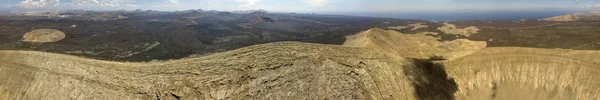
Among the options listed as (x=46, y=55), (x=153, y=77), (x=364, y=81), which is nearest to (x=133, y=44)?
(x=46, y=55)

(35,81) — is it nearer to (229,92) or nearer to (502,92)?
(229,92)

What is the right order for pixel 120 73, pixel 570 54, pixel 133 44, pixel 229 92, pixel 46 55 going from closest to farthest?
pixel 229 92 < pixel 120 73 < pixel 46 55 < pixel 570 54 < pixel 133 44

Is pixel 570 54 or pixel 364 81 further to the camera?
pixel 570 54

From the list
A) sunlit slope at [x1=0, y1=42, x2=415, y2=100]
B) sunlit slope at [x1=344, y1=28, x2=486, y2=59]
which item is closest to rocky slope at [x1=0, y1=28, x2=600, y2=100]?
sunlit slope at [x1=0, y1=42, x2=415, y2=100]

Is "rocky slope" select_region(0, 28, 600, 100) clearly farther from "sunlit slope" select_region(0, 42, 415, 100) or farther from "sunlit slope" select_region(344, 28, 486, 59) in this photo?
"sunlit slope" select_region(344, 28, 486, 59)

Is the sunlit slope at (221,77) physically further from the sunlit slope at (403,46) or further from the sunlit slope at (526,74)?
the sunlit slope at (403,46)

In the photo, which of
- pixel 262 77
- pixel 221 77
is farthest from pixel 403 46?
pixel 221 77
